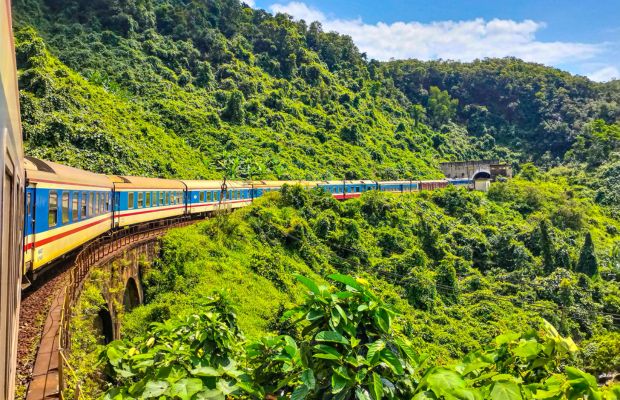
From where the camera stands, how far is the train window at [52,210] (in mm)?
9598

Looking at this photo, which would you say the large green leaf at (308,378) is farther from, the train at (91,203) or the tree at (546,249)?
the tree at (546,249)

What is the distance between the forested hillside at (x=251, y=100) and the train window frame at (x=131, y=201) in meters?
13.4

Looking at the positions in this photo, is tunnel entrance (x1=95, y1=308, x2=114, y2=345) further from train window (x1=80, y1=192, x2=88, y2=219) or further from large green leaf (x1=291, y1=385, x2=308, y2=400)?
large green leaf (x1=291, y1=385, x2=308, y2=400)

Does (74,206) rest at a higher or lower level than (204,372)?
lower

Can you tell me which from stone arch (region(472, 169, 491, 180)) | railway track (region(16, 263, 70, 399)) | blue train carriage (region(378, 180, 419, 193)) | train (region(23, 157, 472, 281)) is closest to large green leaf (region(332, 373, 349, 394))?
railway track (region(16, 263, 70, 399))

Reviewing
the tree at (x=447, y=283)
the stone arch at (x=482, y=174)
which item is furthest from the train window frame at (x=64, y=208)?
the stone arch at (x=482, y=174)

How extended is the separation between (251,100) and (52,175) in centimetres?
4953

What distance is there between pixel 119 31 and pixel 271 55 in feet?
83.0

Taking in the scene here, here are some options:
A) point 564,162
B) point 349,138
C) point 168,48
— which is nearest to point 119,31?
point 168,48

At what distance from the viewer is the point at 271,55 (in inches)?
2965

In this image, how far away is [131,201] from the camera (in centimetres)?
1748

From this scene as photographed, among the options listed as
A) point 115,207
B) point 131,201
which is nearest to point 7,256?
point 115,207

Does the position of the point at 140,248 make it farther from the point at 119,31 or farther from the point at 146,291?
the point at 119,31

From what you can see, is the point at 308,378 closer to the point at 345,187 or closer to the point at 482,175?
the point at 345,187
